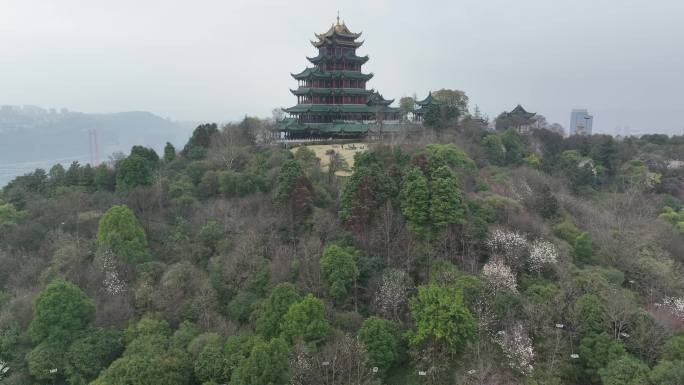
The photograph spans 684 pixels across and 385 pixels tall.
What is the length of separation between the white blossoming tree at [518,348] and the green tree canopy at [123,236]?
62.5ft

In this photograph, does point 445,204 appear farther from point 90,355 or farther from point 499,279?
point 90,355

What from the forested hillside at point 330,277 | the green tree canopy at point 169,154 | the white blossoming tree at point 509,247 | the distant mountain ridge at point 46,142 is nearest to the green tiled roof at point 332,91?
the forested hillside at point 330,277

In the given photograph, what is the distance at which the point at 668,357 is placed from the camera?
1706 cm

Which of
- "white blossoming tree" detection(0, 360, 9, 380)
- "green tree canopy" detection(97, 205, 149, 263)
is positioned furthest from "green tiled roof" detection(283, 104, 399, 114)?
"white blossoming tree" detection(0, 360, 9, 380)

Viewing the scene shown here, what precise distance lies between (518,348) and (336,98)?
33.5 metres

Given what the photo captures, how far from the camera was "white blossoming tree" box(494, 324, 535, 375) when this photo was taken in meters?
17.4

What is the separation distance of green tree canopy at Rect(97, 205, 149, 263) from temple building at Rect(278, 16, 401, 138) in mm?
20407

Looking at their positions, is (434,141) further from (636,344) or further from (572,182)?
(636,344)

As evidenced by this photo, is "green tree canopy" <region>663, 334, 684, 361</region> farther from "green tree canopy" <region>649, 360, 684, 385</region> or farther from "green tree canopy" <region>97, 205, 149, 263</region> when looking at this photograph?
"green tree canopy" <region>97, 205, 149, 263</region>

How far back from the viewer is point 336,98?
4638 centimetres

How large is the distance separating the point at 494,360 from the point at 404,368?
145 inches

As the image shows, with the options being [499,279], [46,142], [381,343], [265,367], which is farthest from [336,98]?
[46,142]

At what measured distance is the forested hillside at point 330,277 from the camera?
1786 centimetres

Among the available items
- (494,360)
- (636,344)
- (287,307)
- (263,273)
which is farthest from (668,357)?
(263,273)
